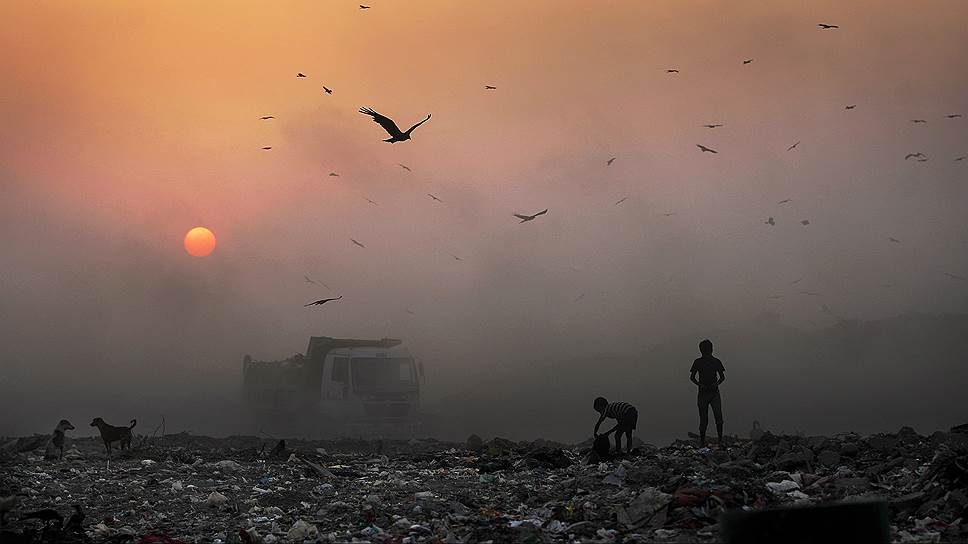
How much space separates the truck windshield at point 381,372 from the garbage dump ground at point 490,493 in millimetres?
4947

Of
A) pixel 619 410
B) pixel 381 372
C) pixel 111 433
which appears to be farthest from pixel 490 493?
pixel 381 372

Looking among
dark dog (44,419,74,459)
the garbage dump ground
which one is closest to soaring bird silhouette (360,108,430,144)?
the garbage dump ground

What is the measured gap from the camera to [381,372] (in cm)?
1833

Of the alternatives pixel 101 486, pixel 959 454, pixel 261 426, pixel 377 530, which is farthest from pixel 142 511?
pixel 261 426

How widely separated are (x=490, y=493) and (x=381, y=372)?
9.25m

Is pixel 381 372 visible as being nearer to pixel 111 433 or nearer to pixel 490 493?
pixel 111 433

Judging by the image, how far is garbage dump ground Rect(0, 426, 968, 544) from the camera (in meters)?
7.11

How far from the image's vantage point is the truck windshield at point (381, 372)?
60.1ft

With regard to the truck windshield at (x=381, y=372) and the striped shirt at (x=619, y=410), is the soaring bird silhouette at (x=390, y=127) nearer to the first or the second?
the striped shirt at (x=619, y=410)

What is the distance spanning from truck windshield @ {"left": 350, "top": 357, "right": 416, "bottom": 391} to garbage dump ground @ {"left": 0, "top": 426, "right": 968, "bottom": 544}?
495cm

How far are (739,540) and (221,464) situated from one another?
9849 mm

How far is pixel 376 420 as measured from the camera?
1847 cm

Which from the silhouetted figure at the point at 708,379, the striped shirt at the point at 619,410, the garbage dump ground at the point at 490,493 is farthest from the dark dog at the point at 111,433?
the silhouetted figure at the point at 708,379

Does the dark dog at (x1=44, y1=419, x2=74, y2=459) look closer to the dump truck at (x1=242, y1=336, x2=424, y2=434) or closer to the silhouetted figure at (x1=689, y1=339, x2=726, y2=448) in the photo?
the dump truck at (x1=242, y1=336, x2=424, y2=434)
